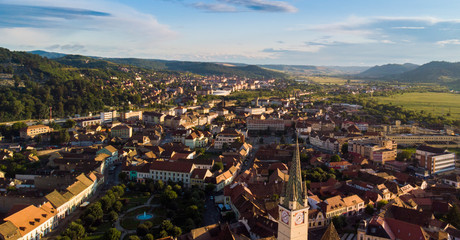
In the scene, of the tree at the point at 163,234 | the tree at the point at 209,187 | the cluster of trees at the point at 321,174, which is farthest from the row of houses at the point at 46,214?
the cluster of trees at the point at 321,174

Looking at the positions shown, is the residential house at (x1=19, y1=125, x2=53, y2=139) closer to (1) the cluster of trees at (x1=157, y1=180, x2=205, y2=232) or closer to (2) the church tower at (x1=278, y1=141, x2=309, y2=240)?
(1) the cluster of trees at (x1=157, y1=180, x2=205, y2=232)

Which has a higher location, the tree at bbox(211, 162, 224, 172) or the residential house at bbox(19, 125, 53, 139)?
the tree at bbox(211, 162, 224, 172)

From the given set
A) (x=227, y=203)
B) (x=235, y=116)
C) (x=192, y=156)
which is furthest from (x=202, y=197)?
(x=235, y=116)

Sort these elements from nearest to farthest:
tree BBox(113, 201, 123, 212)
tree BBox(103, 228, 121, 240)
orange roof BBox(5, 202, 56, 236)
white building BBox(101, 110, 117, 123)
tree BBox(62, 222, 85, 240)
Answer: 1. tree BBox(103, 228, 121, 240)
2. tree BBox(62, 222, 85, 240)
3. orange roof BBox(5, 202, 56, 236)
4. tree BBox(113, 201, 123, 212)
5. white building BBox(101, 110, 117, 123)

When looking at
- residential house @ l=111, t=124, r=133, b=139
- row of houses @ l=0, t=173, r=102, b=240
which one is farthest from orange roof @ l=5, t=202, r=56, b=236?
residential house @ l=111, t=124, r=133, b=139

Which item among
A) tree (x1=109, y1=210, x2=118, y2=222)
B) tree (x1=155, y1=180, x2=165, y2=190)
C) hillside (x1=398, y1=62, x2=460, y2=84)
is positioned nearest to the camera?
tree (x1=109, y1=210, x2=118, y2=222)

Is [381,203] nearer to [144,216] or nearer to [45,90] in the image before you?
[144,216]

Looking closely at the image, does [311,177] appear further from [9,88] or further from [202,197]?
[9,88]

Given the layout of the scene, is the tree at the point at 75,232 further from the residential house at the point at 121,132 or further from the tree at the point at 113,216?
the residential house at the point at 121,132
